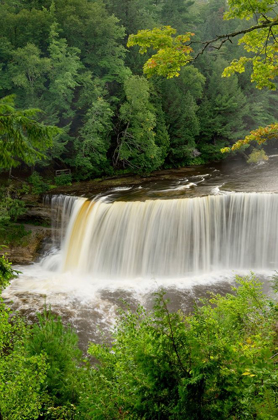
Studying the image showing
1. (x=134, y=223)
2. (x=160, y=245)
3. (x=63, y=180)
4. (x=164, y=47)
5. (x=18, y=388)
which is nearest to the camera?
(x=18, y=388)

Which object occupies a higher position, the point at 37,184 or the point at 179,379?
the point at 37,184

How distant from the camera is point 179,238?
13.2 m

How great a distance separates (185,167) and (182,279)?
1228 cm

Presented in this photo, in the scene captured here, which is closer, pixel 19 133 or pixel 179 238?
pixel 19 133

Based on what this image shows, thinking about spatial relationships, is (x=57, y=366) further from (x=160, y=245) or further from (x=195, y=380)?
(x=160, y=245)

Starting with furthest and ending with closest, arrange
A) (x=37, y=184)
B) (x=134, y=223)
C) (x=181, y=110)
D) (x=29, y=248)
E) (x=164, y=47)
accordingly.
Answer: (x=181, y=110), (x=37, y=184), (x=29, y=248), (x=134, y=223), (x=164, y=47)

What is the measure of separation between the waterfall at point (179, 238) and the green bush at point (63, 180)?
16.5ft

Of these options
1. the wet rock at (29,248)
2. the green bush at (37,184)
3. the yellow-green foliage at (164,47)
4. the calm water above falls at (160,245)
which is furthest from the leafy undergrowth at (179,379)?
the green bush at (37,184)

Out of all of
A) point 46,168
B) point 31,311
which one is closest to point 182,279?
point 31,311

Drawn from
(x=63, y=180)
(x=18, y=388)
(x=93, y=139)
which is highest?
(x=93, y=139)

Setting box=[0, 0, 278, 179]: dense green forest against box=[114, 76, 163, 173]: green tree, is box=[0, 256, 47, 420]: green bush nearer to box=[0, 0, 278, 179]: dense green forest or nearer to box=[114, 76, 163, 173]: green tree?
box=[0, 0, 278, 179]: dense green forest

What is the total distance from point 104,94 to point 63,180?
5.50 meters

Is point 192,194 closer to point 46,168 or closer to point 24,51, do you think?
point 46,168

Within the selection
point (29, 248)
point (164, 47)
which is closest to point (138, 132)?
point (29, 248)
